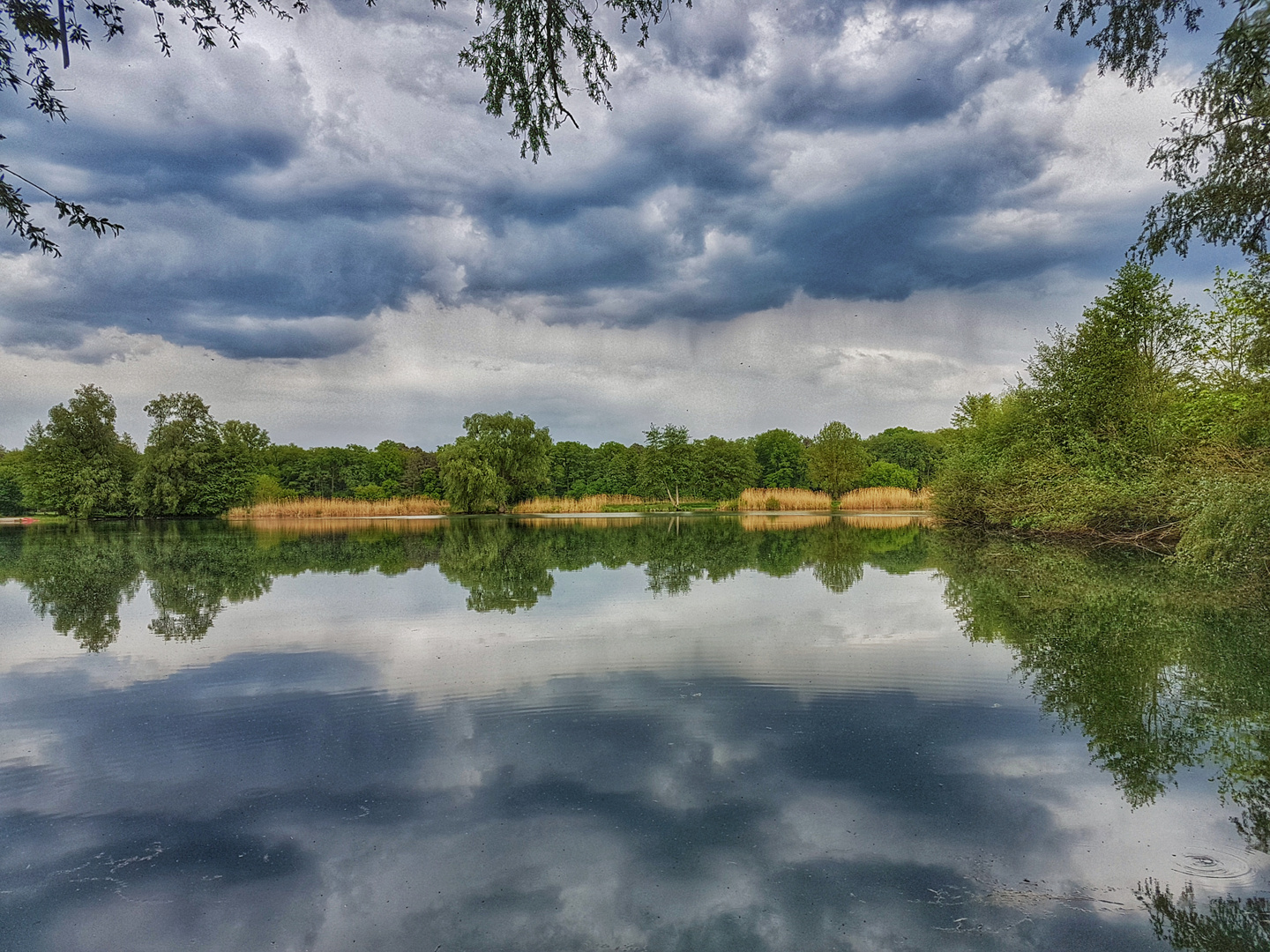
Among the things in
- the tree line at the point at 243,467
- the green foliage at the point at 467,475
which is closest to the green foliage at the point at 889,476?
the tree line at the point at 243,467

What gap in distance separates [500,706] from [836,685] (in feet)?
9.54

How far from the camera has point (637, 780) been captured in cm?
404

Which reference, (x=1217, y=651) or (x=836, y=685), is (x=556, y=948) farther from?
(x=1217, y=651)

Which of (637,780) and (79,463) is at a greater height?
(79,463)

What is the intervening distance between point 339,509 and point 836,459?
36202 millimetres

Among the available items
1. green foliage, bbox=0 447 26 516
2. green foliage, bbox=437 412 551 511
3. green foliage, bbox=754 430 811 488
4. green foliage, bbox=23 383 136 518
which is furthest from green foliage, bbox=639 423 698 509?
green foliage, bbox=0 447 26 516

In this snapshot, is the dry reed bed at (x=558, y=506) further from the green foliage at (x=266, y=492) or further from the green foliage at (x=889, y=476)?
the green foliage at (x=889, y=476)

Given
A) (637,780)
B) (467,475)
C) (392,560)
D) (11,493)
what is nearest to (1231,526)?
(637,780)

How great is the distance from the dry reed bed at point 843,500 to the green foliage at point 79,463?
147 feet

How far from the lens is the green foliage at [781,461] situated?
69625mm

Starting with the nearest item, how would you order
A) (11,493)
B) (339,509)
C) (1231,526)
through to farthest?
(1231,526), (339,509), (11,493)

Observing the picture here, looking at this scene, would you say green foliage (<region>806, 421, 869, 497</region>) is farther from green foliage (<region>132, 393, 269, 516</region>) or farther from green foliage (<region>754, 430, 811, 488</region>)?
green foliage (<region>132, 393, 269, 516</region>)

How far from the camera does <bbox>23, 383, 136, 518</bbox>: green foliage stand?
46.8 metres

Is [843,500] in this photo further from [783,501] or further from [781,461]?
[781,461]
